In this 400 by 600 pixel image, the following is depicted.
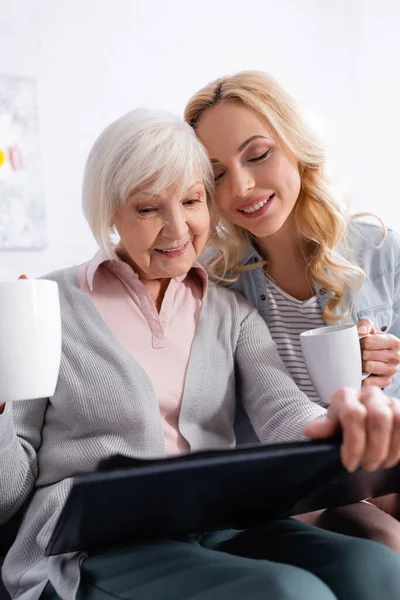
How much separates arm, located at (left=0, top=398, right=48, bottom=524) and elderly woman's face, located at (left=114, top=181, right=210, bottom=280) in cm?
32

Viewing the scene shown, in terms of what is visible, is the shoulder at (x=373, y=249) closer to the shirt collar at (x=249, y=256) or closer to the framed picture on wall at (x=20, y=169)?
the shirt collar at (x=249, y=256)

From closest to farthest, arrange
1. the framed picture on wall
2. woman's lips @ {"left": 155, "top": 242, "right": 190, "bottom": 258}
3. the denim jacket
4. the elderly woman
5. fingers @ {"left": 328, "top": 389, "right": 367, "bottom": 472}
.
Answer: fingers @ {"left": 328, "top": 389, "right": 367, "bottom": 472}
the elderly woman
woman's lips @ {"left": 155, "top": 242, "right": 190, "bottom": 258}
the denim jacket
the framed picture on wall

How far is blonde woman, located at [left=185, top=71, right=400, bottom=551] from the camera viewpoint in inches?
62.0

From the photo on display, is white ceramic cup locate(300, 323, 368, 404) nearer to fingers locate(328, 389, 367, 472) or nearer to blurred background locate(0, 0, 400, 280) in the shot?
fingers locate(328, 389, 367, 472)

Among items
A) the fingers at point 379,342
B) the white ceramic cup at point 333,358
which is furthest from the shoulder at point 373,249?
the white ceramic cup at point 333,358

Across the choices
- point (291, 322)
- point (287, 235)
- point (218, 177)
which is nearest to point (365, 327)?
point (291, 322)

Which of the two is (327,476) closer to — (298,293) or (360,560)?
(360,560)

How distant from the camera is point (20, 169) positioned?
3.35 metres

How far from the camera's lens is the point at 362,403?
102 centimetres

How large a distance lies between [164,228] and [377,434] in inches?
23.6

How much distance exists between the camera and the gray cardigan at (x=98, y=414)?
1.20m

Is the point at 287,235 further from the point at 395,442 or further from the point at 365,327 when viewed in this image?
the point at 395,442

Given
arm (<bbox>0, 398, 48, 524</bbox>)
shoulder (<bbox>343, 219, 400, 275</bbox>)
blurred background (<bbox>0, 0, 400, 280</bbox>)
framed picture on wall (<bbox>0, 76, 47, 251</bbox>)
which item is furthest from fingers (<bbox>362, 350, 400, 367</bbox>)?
framed picture on wall (<bbox>0, 76, 47, 251</bbox>)

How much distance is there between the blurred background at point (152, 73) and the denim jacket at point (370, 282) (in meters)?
1.18
